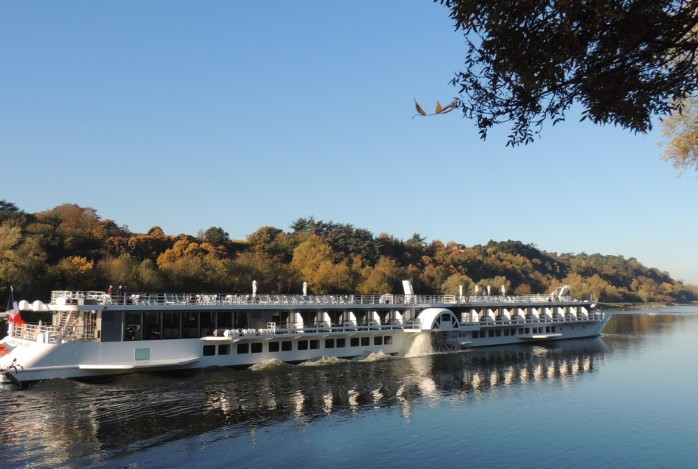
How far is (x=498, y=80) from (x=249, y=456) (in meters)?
18.5

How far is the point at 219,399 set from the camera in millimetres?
32031

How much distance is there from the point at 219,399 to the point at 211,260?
5458 centimetres

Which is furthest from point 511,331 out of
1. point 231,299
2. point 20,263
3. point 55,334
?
point 20,263

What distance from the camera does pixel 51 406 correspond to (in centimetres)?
2927

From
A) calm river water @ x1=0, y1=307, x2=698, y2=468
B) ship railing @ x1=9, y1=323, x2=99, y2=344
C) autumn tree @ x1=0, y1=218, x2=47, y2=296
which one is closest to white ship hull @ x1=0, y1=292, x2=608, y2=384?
ship railing @ x1=9, y1=323, x2=99, y2=344

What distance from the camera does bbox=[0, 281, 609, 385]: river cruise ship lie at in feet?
116

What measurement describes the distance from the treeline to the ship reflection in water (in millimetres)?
37495

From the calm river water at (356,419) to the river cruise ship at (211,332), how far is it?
1.65 metres

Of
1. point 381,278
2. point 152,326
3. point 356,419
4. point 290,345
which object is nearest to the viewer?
point 356,419

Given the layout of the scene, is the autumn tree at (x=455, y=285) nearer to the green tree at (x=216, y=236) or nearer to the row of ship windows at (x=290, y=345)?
the green tree at (x=216, y=236)

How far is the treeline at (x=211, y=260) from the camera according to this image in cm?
6769

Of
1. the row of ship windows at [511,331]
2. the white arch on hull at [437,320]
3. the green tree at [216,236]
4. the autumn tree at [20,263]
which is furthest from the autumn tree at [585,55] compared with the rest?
the green tree at [216,236]

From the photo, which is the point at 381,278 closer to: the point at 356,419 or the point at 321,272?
the point at 321,272

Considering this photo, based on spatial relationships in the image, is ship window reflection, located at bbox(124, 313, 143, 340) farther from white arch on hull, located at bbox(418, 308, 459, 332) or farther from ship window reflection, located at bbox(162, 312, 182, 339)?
white arch on hull, located at bbox(418, 308, 459, 332)
